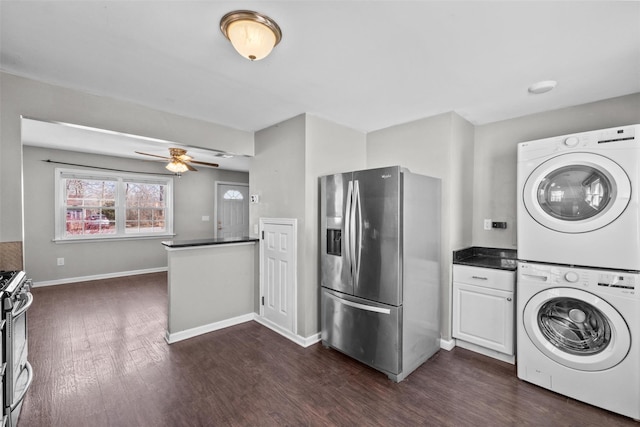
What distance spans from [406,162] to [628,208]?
183cm

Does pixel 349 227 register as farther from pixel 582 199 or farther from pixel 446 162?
pixel 582 199

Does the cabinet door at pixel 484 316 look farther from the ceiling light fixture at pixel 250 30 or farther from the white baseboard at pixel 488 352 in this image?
the ceiling light fixture at pixel 250 30

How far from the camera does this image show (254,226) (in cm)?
372

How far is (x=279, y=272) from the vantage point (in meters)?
3.26

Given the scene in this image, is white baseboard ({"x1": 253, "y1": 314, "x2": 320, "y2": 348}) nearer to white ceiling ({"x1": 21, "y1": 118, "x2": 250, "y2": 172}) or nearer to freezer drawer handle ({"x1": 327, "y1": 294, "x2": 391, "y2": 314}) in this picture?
freezer drawer handle ({"x1": 327, "y1": 294, "x2": 391, "y2": 314})

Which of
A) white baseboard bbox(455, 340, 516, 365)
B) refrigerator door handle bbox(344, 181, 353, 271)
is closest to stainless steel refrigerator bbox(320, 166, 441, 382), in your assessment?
refrigerator door handle bbox(344, 181, 353, 271)

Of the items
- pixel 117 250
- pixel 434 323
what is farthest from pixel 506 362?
pixel 117 250

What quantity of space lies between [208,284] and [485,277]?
2.94 m

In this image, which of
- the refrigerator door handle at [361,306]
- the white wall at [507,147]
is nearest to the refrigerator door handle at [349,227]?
the refrigerator door handle at [361,306]

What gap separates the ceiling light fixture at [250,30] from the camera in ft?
4.83

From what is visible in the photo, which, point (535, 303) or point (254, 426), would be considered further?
point (535, 303)

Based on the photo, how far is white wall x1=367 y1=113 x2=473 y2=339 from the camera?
9.48ft

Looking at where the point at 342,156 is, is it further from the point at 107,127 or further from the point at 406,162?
the point at 107,127

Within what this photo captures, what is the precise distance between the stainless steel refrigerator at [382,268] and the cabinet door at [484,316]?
0.22 m
